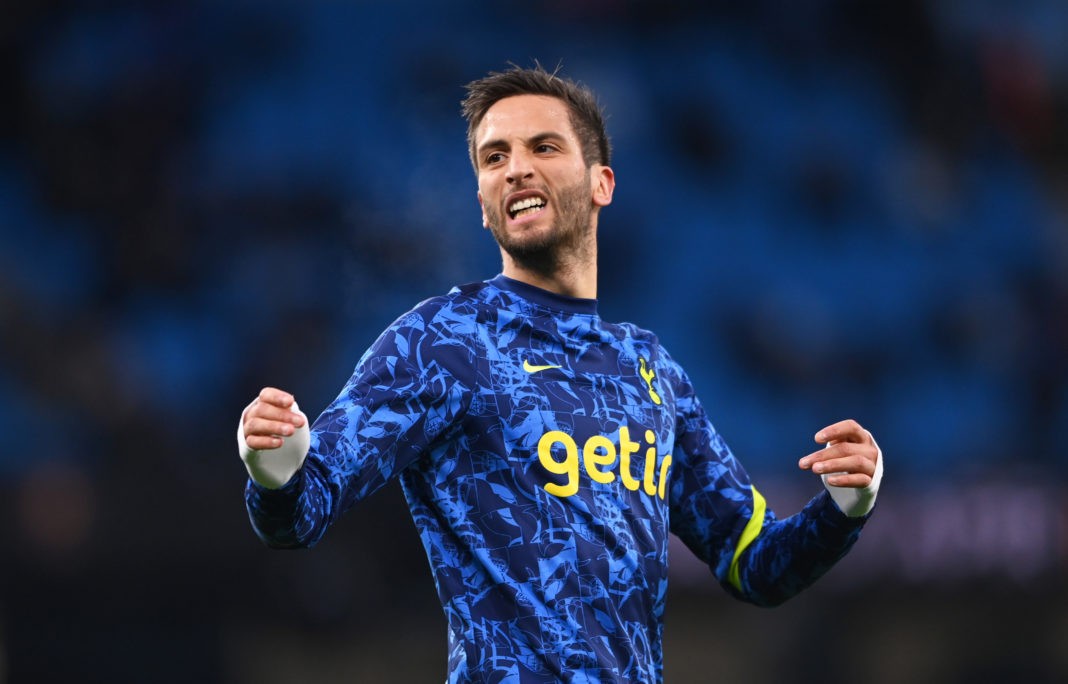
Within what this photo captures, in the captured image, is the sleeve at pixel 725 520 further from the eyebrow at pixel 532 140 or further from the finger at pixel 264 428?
the finger at pixel 264 428

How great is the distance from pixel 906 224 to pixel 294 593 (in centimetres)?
568

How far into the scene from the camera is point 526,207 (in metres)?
3.04

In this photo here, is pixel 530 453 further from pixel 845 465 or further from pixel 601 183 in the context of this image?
pixel 601 183

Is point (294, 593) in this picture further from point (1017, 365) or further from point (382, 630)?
point (1017, 365)

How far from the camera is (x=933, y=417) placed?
357 inches

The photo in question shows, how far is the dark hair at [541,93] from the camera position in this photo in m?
3.20

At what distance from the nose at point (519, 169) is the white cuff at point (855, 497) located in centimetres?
98

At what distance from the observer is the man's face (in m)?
3.03

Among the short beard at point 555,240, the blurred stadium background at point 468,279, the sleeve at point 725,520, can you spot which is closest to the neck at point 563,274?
the short beard at point 555,240

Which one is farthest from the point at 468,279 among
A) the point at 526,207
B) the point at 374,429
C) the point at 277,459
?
the point at 277,459

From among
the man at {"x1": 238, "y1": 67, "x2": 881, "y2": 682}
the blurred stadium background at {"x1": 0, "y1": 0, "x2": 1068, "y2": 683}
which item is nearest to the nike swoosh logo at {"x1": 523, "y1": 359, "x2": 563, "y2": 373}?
the man at {"x1": 238, "y1": 67, "x2": 881, "y2": 682}

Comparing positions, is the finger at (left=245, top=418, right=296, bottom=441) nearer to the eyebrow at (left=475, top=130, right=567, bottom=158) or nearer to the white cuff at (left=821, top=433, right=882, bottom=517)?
the eyebrow at (left=475, top=130, right=567, bottom=158)

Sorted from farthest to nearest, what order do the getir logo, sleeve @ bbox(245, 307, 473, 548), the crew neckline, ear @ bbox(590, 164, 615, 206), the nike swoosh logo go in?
ear @ bbox(590, 164, 615, 206) → the crew neckline → the nike swoosh logo → the getir logo → sleeve @ bbox(245, 307, 473, 548)

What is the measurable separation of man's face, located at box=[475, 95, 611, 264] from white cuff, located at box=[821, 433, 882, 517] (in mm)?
846
